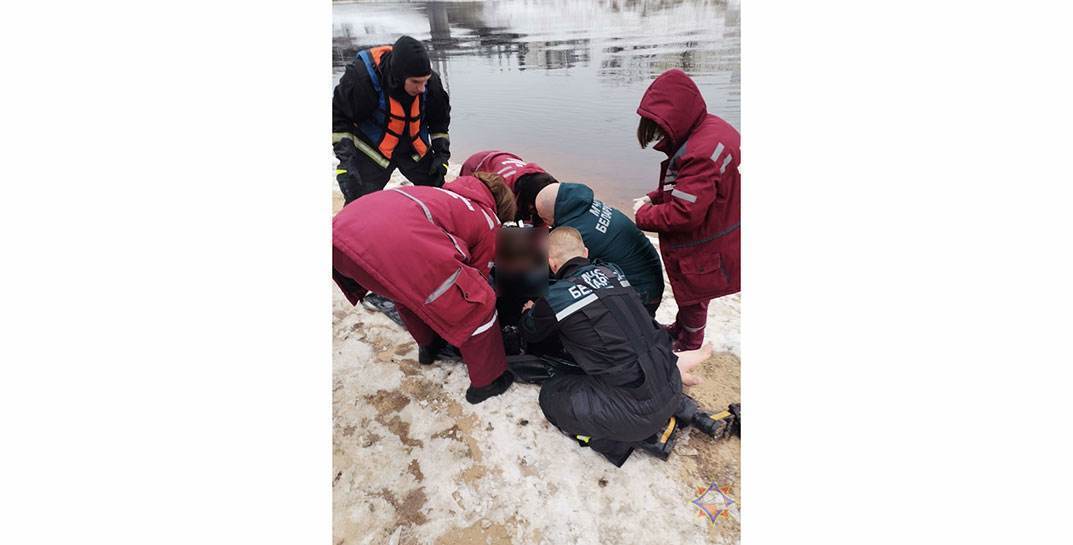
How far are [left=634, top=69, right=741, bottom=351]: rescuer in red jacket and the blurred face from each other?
4.08 feet

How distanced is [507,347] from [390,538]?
107 cm

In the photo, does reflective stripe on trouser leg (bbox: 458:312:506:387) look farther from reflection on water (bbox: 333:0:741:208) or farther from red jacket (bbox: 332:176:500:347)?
reflection on water (bbox: 333:0:741:208)

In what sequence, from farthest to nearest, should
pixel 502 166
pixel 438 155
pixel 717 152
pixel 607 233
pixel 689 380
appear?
pixel 438 155
pixel 502 166
pixel 689 380
pixel 607 233
pixel 717 152

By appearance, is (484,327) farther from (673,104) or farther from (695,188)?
(673,104)

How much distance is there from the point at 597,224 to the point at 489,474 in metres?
1.22

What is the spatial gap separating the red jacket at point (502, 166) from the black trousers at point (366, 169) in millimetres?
443

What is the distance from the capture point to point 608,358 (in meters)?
1.59

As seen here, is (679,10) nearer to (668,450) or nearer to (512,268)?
(512,268)

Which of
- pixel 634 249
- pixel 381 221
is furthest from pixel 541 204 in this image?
pixel 381 221

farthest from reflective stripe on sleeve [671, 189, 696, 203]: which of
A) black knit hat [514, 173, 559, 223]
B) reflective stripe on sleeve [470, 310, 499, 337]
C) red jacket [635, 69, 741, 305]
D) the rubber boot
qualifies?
the rubber boot

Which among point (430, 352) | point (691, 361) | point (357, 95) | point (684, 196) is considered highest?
point (357, 95)

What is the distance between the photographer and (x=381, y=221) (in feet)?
4.67

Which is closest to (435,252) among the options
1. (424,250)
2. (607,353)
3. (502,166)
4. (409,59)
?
(424,250)

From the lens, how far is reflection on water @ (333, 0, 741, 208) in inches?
68.0
